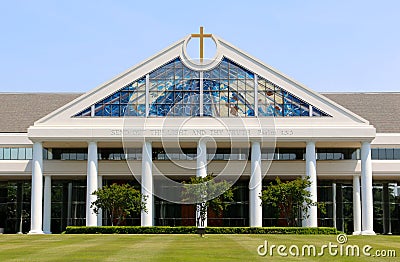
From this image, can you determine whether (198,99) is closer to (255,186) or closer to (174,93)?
(174,93)

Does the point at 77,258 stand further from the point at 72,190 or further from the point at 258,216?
the point at 72,190

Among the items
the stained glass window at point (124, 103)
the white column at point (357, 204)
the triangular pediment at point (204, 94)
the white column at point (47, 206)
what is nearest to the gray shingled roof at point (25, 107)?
the white column at point (47, 206)

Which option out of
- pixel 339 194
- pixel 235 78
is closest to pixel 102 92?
pixel 235 78

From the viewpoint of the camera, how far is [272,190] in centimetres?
5694

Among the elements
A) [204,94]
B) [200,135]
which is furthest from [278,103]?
[200,135]

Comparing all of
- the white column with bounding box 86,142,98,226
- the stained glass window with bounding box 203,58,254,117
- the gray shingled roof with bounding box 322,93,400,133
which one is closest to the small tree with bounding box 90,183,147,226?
the white column with bounding box 86,142,98,226

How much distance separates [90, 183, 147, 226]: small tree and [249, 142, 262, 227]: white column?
327 inches

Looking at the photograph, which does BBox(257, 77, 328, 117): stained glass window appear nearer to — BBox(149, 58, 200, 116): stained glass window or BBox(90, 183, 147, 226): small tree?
BBox(149, 58, 200, 116): stained glass window

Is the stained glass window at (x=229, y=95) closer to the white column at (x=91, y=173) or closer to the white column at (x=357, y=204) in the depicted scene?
the white column at (x=91, y=173)

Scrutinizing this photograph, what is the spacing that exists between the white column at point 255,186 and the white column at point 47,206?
16.5 m

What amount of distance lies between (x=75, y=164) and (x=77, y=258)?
37954 millimetres

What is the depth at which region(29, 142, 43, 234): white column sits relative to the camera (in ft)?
192

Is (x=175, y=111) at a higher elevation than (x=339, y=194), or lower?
higher

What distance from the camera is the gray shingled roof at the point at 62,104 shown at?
68375mm
